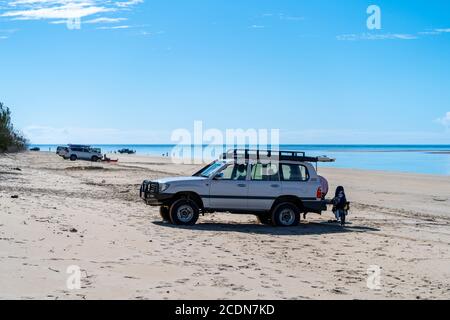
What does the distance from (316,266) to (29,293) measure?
4915 mm

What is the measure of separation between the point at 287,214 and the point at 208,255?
17.2ft

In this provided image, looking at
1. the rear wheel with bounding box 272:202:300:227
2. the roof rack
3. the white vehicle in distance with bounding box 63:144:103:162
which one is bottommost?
the rear wheel with bounding box 272:202:300:227

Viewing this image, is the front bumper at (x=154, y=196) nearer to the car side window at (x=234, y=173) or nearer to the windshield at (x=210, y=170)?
the windshield at (x=210, y=170)

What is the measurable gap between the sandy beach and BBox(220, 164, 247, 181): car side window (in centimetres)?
125

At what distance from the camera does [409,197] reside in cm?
2759

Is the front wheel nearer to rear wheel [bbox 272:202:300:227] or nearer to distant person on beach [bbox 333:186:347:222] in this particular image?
rear wheel [bbox 272:202:300:227]

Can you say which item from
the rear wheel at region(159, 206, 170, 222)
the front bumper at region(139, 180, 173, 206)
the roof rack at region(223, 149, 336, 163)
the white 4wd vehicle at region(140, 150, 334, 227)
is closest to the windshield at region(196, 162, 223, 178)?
the white 4wd vehicle at region(140, 150, 334, 227)

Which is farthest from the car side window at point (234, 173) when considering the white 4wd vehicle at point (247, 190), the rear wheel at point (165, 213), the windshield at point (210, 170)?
the rear wheel at point (165, 213)

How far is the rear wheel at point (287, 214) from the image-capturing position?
15283 mm

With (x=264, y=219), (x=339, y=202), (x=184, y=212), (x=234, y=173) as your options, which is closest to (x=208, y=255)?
(x=184, y=212)

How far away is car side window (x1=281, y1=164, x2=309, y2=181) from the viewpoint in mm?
15453

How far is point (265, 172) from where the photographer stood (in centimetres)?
1538

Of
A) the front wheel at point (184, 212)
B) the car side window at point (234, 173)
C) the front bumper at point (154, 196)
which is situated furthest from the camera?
the car side window at point (234, 173)
